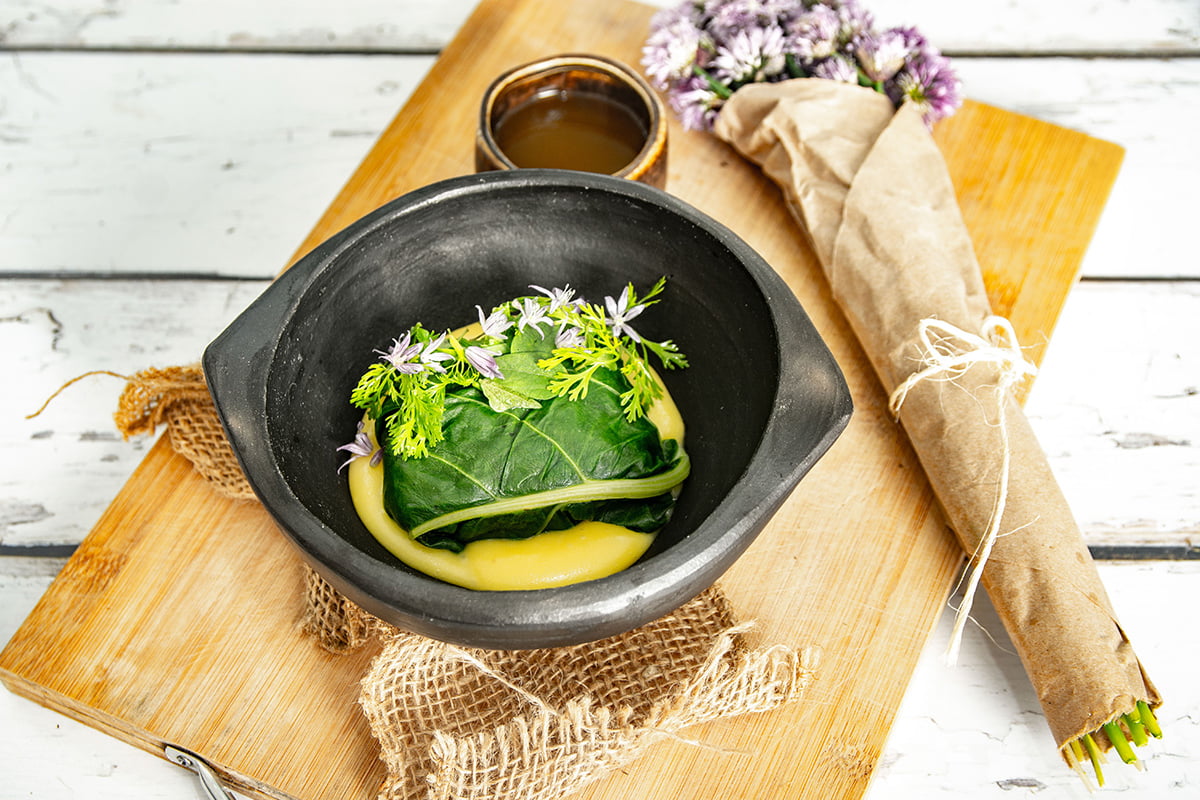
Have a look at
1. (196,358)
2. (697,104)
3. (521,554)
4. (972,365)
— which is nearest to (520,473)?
(521,554)

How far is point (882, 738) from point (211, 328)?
1.58 meters

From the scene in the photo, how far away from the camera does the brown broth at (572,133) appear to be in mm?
1777

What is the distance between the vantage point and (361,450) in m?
1.35

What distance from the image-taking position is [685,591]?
1102 millimetres

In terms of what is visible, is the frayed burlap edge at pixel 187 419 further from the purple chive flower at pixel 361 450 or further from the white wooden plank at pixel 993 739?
the white wooden plank at pixel 993 739

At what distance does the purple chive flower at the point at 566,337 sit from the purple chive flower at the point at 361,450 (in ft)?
0.97

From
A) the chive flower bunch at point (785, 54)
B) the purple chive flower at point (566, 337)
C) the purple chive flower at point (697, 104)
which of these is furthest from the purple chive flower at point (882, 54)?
the purple chive flower at point (566, 337)

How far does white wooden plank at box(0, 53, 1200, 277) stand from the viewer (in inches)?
86.7

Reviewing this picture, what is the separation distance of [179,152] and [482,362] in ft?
4.88

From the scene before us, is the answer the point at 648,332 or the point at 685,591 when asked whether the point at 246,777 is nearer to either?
the point at 685,591

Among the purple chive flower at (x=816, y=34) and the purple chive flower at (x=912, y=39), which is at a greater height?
the purple chive flower at (x=912, y=39)

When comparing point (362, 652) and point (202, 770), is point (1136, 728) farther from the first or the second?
point (202, 770)

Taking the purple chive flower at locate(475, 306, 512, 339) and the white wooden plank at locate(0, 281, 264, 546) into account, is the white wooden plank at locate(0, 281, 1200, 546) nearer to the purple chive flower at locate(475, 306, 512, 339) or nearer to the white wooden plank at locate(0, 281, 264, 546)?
the white wooden plank at locate(0, 281, 264, 546)

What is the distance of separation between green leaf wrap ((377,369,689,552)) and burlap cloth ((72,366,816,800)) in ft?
0.59
